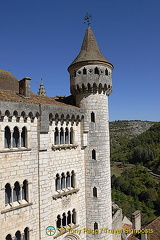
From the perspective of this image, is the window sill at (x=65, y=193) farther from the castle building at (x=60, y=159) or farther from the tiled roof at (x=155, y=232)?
the tiled roof at (x=155, y=232)

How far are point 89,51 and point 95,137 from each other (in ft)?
26.3

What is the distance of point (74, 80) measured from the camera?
58.3 feet

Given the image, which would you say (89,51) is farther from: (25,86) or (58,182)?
(58,182)

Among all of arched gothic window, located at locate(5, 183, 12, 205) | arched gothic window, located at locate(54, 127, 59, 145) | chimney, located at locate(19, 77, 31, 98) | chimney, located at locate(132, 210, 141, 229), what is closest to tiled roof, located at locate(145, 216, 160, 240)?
chimney, located at locate(132, 210, 141, 229)

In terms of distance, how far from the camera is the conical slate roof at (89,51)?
1749cm

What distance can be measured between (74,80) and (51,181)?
898 cm

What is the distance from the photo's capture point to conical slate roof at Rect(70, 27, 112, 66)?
1749 centimetres

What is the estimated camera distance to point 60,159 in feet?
50.9

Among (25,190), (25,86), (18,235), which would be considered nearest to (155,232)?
(18,235)

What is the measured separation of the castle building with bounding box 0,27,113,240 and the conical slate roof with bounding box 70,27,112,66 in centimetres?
9

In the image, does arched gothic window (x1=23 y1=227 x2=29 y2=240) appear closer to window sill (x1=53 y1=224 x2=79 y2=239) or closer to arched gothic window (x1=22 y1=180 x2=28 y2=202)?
arched gothic window (x1=22 y1=180 x2=28 y2=202)

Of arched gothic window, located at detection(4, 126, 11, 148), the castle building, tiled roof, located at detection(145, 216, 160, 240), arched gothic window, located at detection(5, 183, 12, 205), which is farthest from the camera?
tiled roof, located at detection(145, 216, 160, 240)

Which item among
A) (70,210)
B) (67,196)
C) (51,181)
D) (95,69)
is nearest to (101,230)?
(70,210)

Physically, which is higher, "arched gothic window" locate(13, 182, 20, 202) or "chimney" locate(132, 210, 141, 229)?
"arched gothic window" locate(13, 182, 20, 202)
